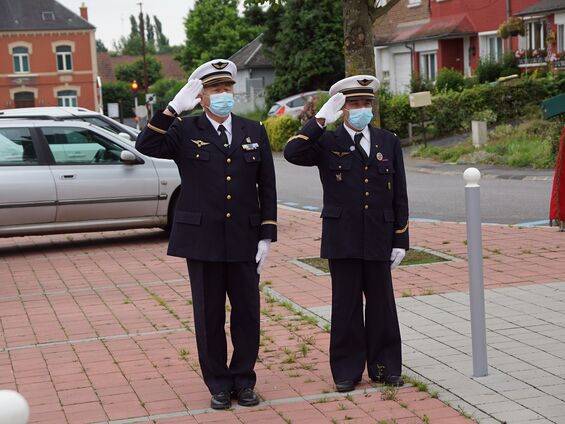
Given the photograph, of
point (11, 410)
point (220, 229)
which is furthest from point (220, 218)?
point (11, 410)

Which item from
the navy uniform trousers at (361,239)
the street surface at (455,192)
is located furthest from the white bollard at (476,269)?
the street surface at (455,192)

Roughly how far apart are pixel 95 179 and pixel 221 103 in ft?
25.7

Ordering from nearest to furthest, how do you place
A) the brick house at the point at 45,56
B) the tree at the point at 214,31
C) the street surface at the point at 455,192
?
1. the street surface at the point at 455,192
2. the brick house at the point at 45,56
3. the tree at the point at 214,31

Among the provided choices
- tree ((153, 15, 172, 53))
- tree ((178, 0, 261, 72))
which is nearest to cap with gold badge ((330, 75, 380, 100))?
tree ((178, 0, 261, 72))

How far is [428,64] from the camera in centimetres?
4425

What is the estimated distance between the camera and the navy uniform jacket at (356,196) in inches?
254

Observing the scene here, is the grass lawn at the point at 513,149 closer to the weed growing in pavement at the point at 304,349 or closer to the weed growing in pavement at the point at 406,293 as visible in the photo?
the weed growing in pavement at the point at 406,293

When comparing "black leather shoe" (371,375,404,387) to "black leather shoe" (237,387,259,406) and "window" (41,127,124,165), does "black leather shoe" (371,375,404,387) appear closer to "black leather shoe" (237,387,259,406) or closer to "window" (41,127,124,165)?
"black leather shoe" (237,387,259,406)

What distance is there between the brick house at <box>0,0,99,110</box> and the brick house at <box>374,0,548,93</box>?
37599 mm

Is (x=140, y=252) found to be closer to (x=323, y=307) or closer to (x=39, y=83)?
(x=323, y=307)

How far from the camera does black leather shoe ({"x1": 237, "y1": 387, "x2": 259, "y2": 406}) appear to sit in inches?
245

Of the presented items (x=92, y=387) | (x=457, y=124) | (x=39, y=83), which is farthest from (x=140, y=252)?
(x=39, y=83)

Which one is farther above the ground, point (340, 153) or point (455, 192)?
point (340, 153)

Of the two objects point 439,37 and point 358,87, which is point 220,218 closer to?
point 358,87
